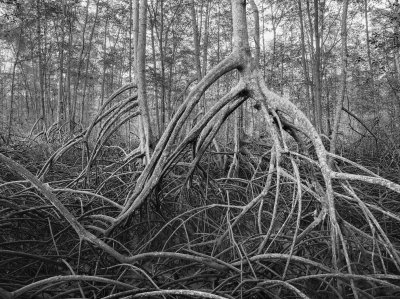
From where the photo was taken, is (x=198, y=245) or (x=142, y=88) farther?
(x=142, y=88)

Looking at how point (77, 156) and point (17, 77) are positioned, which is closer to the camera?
point (77, 156)

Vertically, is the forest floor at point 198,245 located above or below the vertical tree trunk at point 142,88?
below

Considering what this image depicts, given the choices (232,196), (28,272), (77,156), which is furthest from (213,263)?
(77,156)

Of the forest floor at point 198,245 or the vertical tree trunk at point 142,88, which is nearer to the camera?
the forest floor at point 198,245

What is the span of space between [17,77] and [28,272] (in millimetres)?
15321

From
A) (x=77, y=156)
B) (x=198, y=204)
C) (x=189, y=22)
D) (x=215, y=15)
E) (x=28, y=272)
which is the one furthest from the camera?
(x=215, y=15)

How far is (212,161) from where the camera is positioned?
4.03 m

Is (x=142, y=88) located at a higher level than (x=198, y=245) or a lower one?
higher

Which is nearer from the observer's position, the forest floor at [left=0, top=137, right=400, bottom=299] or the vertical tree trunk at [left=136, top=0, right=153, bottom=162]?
the forest floor at [left=0, top=137, right=400, bottom=299]

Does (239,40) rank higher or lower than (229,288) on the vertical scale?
higher

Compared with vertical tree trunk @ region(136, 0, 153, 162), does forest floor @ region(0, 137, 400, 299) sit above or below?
below

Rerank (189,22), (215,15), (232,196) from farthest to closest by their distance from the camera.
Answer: (215,15) < (189,22) < (232,196)

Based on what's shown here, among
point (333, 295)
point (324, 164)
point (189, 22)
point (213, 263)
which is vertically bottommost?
point (333, 295)

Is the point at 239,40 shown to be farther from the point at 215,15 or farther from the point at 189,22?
the point at 215,15
